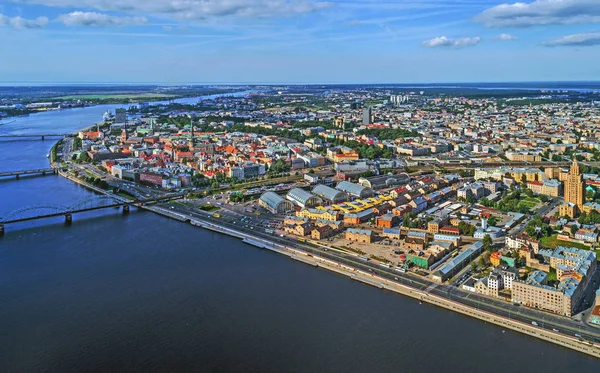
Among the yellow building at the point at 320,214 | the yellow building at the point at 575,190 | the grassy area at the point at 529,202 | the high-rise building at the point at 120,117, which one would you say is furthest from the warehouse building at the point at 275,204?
the high-rise building at the point at 120,117

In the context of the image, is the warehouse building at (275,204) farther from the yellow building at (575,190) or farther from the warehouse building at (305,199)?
the yellow building at (575,190)

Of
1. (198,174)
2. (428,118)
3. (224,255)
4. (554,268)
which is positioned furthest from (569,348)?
(428,118)

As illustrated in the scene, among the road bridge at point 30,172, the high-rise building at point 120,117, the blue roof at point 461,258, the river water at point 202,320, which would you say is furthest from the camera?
the high-rise building at point 120,117

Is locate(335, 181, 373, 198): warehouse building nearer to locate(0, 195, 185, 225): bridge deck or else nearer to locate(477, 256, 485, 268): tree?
locate(0, 195, 185, 225): bridge deck

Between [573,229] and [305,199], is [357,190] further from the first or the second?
[573,229]

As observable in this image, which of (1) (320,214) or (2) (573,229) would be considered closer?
(2) (573,229)

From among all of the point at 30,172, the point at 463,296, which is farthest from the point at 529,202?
the point at 30,172
